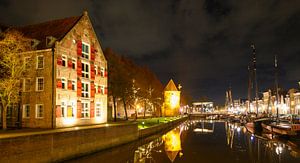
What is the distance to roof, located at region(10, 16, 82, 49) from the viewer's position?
34.3 meters

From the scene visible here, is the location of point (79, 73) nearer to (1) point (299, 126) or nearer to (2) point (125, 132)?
(2) point (125, 132)

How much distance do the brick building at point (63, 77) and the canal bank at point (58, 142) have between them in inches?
207

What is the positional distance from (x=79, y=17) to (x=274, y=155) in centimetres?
2865

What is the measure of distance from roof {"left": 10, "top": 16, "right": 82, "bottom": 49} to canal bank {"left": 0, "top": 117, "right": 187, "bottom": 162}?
12.4 metres

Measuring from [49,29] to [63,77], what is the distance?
8.32 m

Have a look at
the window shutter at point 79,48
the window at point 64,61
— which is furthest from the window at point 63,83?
the window shutter at point 79,48

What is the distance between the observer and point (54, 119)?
3041cm

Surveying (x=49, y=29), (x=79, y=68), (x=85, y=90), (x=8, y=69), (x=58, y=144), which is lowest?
(x=58, y=144)

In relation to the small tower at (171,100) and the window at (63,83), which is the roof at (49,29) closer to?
the window at (63,83)

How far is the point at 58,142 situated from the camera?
22.4m

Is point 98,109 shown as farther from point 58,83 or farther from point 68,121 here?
point 58,83

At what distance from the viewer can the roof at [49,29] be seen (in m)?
34.3

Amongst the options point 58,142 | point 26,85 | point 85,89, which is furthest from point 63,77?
point 58,142

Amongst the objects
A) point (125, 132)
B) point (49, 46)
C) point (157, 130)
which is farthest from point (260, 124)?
point (49, 46)
